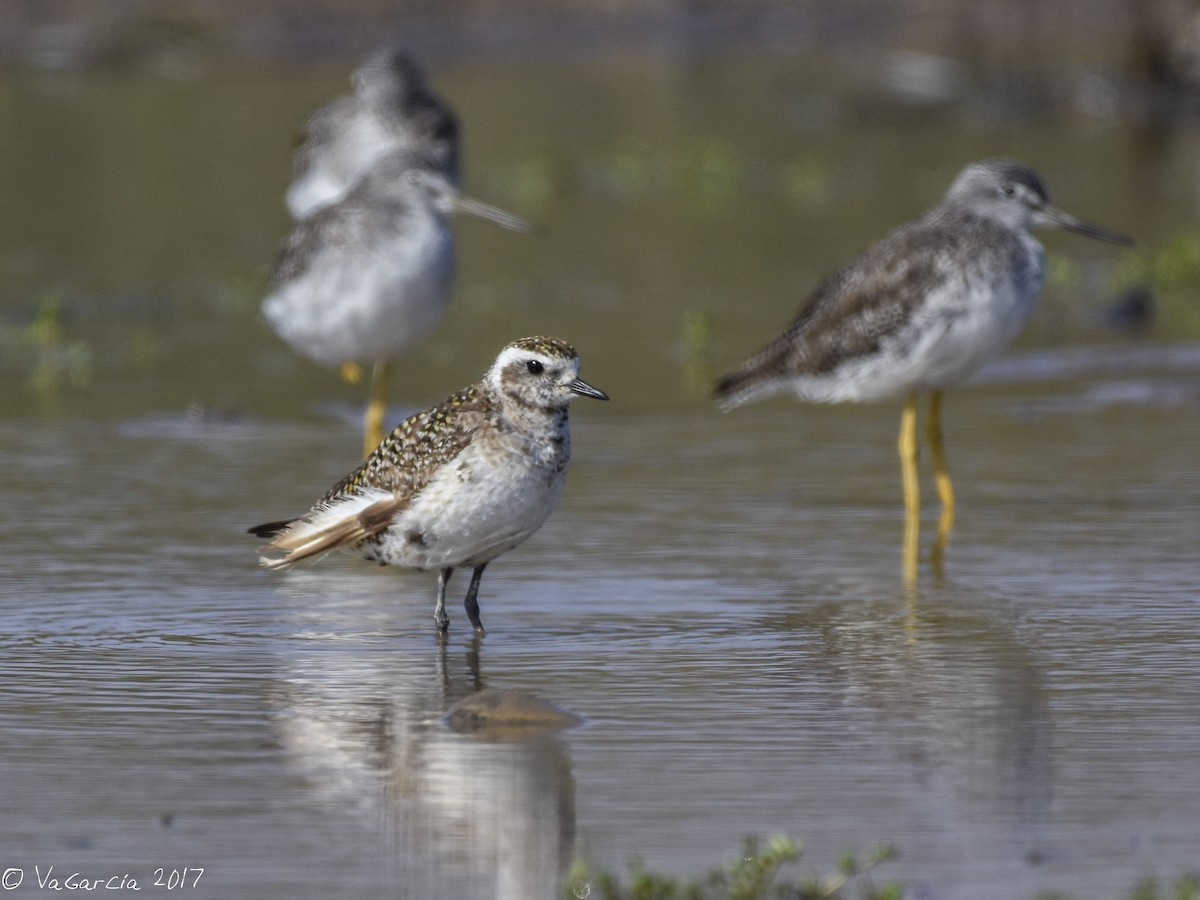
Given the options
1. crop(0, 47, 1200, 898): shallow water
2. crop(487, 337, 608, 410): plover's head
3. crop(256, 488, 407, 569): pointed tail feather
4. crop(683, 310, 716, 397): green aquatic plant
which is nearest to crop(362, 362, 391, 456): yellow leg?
crop(0, 47, 1200, 898): shallow water

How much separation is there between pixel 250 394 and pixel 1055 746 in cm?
820

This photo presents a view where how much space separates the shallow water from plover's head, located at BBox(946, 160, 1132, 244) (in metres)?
1.21

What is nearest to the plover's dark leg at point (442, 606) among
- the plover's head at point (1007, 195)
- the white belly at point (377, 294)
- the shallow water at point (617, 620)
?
the shallow water at point (617, 620)

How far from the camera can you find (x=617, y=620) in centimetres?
873

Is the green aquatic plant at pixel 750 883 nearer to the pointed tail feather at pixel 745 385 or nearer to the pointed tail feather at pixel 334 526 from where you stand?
the pointed tail feather at pixel 334 526

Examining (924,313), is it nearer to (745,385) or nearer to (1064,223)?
(745,385)

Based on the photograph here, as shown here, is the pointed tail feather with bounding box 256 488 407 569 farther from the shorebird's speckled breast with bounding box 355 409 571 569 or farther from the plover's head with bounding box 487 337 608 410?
the plover's head with bounding box 487 337 608 410

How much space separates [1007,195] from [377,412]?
11.1 feet

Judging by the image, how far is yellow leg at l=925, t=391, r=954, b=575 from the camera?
1020 centimetres

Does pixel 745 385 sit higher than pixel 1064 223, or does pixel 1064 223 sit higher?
pixel 1064 223

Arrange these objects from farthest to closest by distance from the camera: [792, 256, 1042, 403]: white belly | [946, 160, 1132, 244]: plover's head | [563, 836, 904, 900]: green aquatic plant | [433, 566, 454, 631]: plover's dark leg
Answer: [946, 160, 1132, 244]: plover's head < [792, 256, 1042, 403]: white belly < [433, 566, 454, 631]: plover's dark leg < [563, 836, 904, 900]: green aquatic plant

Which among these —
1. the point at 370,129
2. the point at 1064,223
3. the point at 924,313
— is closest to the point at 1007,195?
the point at 1064,223

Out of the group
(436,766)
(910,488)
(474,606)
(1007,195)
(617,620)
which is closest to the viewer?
(436,766)

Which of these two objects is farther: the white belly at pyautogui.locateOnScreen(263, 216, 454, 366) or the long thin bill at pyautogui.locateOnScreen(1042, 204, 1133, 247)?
the white belly at pyautogui.locateOnScreen(263, 216, 454, 366)
